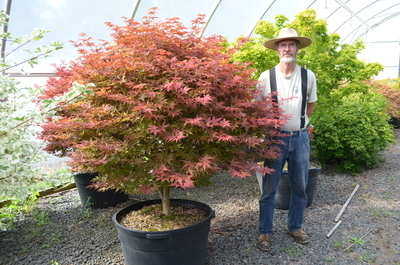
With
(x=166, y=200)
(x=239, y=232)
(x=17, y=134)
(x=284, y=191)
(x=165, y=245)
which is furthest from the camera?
(x=284, y=191)

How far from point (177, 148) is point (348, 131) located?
3.56 meters

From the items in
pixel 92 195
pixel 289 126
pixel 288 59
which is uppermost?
pixel 288 59

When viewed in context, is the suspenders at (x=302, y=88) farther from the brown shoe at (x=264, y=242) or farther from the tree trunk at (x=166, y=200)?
the tree trunk at (x=166, y=200)

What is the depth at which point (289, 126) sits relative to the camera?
2.41 m

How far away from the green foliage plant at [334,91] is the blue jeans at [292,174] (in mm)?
1935

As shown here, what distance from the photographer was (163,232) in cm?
196

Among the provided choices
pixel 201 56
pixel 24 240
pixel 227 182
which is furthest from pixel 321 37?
pixel 24 240

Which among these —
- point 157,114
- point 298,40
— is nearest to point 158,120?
point 157,114

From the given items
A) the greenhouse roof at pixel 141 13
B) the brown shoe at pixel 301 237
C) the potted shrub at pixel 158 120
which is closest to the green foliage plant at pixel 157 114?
the potted shrub at pixel 158 120

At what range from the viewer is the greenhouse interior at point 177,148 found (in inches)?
74.6

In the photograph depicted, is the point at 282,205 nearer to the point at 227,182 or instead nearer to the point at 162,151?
the point at 227,182

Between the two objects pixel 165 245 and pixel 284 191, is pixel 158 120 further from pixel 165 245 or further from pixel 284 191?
pixel 284 191

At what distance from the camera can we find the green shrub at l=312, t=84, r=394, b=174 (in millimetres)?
4527

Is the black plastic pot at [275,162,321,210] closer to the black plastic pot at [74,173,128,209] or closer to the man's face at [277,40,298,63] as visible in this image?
the man's face at [277,40,298,63]
